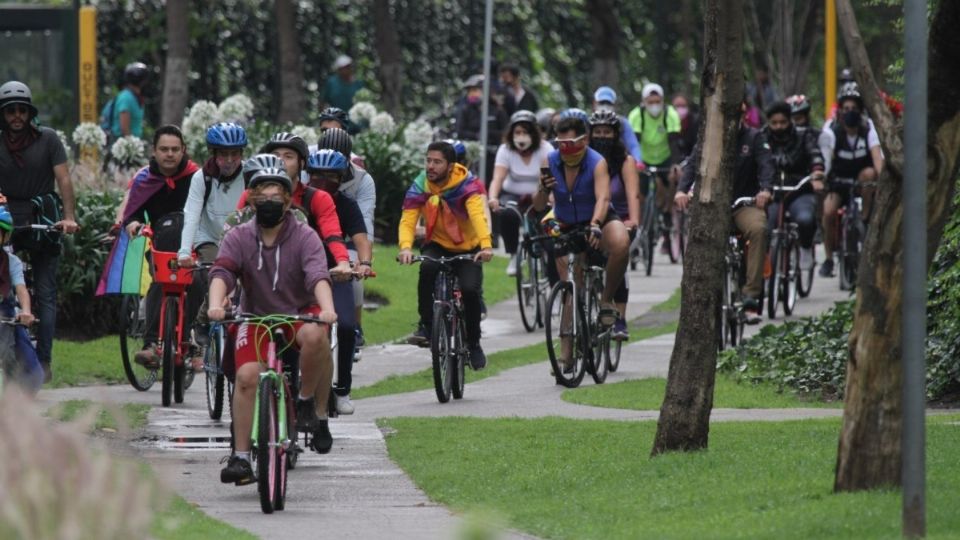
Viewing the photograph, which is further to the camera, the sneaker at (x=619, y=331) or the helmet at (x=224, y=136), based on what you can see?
the sneaker at (x=619, y=331)

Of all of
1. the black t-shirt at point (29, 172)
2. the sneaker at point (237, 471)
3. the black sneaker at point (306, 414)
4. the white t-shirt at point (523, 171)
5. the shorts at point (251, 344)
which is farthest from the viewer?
the white t-shirt at point (523, 171)

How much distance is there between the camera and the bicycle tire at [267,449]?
9797 mm

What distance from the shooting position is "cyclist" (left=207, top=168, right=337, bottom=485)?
1030cm

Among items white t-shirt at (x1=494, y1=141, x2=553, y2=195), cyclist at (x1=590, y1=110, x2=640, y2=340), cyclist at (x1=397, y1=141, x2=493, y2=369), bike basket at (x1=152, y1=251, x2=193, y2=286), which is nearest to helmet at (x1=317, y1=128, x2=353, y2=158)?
cyclist at (x1=397, y1=141, x2=493, y2=369)

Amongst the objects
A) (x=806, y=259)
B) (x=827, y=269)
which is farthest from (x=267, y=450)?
(x=827, y=269)

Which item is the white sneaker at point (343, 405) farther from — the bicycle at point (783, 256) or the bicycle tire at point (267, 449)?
the bicycle at point (783, 256)

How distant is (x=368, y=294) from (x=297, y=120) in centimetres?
913

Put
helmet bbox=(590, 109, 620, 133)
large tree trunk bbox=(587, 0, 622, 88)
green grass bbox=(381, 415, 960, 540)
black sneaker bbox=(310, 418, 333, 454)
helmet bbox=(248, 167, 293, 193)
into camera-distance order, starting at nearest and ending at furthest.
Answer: green grass bbox=(381, 415, 960, 540) → helmet bbox=(248, 167, 293, 193) → black sneaker bbox=(310, 418, 333, 454) → helmet bbox=(590, 109, 620, 133) → large tree trunk bbox=(587, 0, 622, 88)

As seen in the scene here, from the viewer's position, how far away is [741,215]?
1777cm

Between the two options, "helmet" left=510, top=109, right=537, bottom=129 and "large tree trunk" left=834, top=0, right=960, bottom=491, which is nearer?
"large tree trunk" left=834, top=0, right=960, bottom=491

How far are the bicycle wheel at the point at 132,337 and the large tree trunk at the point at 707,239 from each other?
492 centimetres

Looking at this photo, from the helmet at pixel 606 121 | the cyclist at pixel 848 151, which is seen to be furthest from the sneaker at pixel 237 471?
the cyclist at pixel 848 151

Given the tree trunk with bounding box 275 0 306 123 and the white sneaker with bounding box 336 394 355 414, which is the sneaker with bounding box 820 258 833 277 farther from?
the white sneaker with bounding box 336 394 355 414

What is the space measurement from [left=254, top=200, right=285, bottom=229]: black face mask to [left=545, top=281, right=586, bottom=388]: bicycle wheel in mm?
5064
